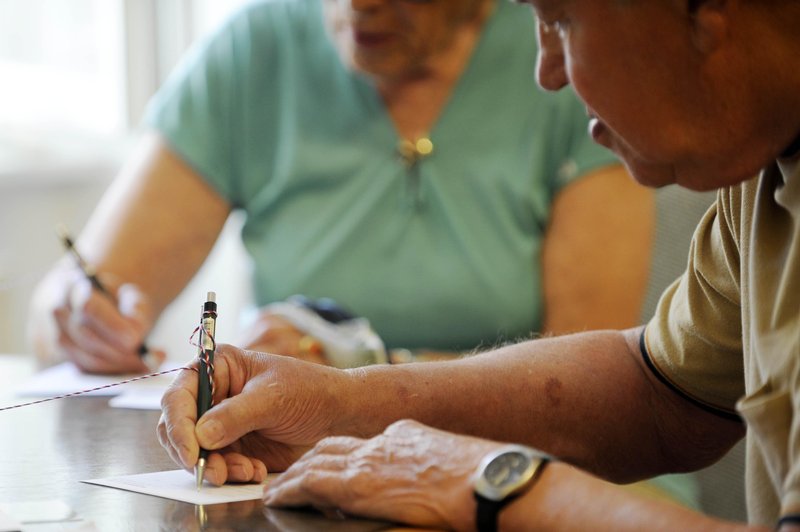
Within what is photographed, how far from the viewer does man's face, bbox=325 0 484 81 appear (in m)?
1.99

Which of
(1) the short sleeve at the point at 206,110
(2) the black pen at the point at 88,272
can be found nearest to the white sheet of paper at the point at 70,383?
(2) the black pen at the point at 88,272

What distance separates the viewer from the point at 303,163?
2117 millimetres

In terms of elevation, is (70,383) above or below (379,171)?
below

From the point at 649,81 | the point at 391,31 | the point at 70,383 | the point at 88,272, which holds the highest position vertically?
the point at 391,31

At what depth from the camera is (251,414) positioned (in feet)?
3.29

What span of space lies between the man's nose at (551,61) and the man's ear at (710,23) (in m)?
0.18

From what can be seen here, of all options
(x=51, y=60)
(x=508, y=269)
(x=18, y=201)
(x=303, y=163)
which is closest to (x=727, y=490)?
(x=508, y=269)

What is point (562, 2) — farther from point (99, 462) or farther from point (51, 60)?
point (51, 60)

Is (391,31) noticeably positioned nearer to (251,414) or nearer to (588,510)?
(251,414)

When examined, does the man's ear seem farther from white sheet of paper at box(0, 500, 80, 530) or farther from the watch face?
white sheet of paper at box(0, 500, 80, 530)

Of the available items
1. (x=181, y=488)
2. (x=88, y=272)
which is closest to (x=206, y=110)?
(x=88, y=272)

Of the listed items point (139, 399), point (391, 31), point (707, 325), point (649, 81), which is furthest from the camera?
point (391, 31)

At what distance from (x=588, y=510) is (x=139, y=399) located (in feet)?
2.63

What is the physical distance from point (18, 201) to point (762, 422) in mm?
2472
